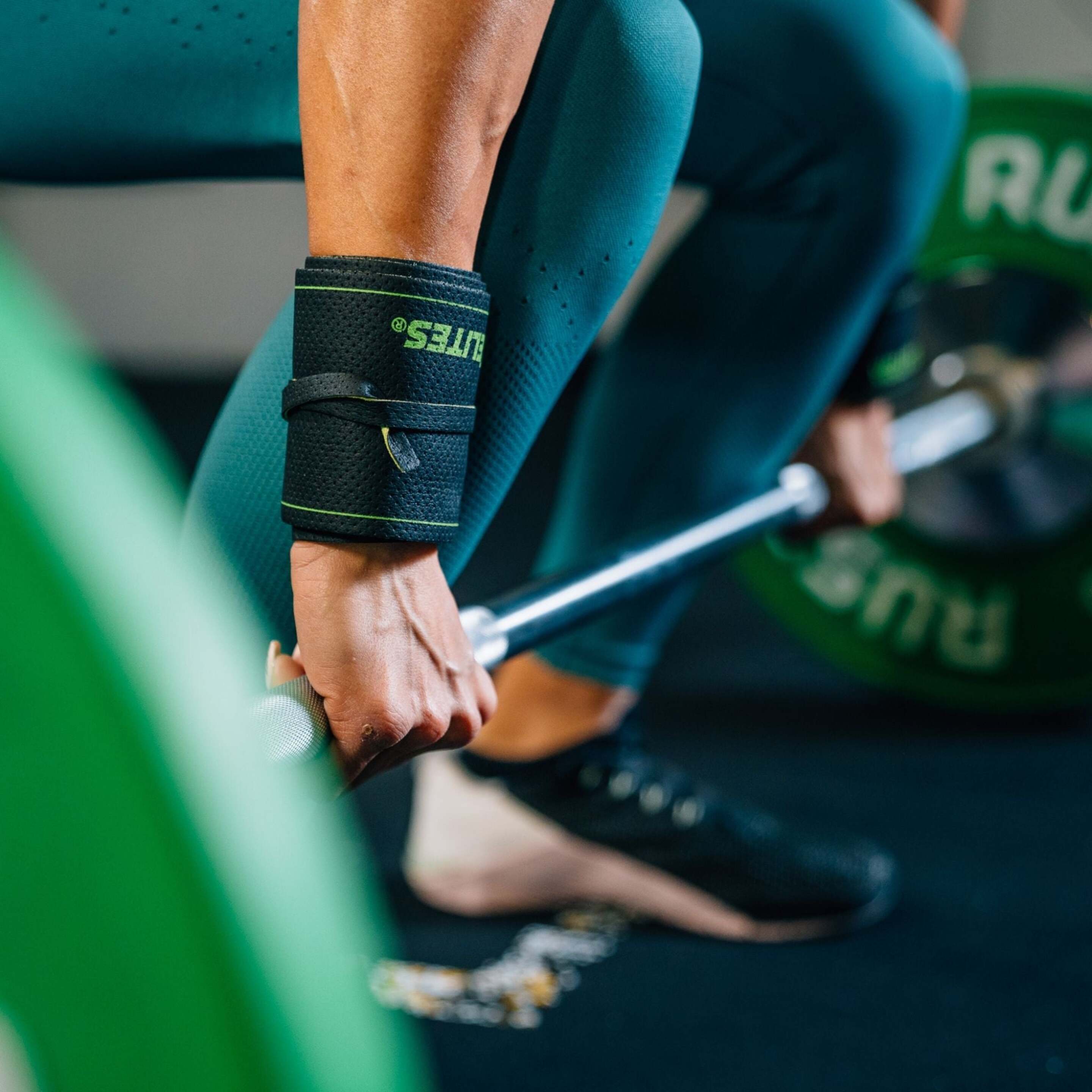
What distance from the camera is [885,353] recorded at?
104cm

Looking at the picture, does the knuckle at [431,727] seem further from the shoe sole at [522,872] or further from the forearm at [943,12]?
the forearm at [943,12]

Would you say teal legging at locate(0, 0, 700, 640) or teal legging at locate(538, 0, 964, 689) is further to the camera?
teal legging at locate(538, 0, 964, 689)

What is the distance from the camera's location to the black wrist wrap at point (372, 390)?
50 centimetres

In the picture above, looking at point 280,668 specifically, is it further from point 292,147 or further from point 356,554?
point 292,147

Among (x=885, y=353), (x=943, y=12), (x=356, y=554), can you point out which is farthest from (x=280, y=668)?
(x=943, y=12)

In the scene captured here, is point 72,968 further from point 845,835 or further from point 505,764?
point 845,835

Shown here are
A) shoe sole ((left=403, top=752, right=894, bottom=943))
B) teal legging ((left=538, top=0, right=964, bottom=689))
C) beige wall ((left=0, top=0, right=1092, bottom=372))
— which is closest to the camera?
teal legging ((left=538, top=0, right=964, bottom=689))

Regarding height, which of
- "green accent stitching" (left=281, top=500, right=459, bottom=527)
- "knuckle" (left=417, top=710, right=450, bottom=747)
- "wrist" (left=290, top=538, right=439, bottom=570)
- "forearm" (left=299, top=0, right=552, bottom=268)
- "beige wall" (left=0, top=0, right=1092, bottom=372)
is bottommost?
"beige wall" (left=0, top=0, right=1092, bottom=372)

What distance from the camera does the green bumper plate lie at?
1435 mm

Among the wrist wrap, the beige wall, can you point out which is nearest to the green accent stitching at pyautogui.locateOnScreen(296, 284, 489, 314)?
the wrist wrap

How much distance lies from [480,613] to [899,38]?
477mm

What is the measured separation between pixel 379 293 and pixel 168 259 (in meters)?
4.27

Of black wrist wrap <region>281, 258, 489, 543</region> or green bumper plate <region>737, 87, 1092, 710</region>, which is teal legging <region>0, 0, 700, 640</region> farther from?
green bumper plate <region>737, 87, 1092, 710</region>

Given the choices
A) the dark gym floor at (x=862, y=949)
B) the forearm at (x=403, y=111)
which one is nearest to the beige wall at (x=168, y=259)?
the dark gym floor at (x=862, y=949)
